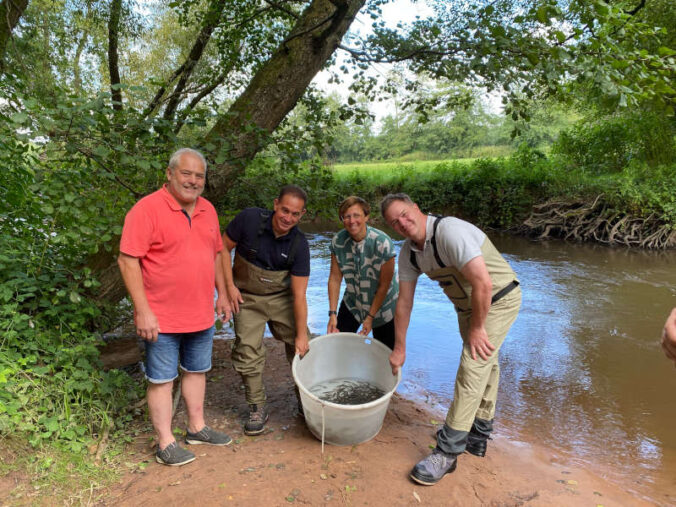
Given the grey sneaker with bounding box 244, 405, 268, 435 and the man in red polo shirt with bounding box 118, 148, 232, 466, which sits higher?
the man in red polo shirt with bounding box 118, 148, 232, 466

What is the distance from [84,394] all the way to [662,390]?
15.6 feet

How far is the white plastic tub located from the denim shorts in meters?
0.56

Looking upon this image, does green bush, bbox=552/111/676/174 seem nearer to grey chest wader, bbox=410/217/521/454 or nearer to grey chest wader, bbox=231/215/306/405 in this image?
grey chest wader, bbox=410/217/521/454

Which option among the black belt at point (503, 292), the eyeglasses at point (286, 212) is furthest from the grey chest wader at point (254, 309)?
the black belt at point (503, 292)

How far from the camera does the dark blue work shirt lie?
2.84m

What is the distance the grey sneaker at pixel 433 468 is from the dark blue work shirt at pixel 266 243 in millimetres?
1323

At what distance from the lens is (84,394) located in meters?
2.78

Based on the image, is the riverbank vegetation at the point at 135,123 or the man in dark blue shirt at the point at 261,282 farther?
the man in dark blue shirt at the point at 261,282

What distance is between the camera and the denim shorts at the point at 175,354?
7.88ft

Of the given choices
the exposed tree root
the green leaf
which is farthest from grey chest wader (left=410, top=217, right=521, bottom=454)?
the exposed tree root

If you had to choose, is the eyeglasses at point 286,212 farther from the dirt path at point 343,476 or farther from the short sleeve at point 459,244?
the dirt path at point 343,476

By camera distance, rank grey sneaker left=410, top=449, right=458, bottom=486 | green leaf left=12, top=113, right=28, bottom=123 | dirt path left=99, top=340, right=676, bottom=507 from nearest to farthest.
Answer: green leaf left=12, top=113, right=28, bottom=123
dirt path left=99, top=340, right=676, bottom=507
grey sneaker left=410, top=449, right=458, bottom=486

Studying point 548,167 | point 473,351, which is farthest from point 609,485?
point 548,167

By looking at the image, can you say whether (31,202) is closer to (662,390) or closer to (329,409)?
(329,409)
